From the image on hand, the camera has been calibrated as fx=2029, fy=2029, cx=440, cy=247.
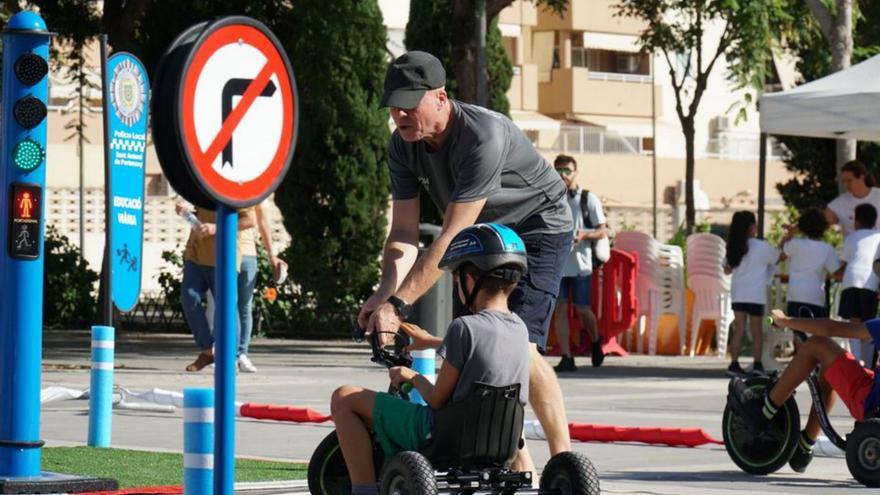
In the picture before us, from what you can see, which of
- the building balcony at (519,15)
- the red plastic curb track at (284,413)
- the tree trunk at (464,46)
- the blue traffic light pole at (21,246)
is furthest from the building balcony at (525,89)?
the blue traffic light pole at (21,246)

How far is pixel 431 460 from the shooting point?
23.1 ft

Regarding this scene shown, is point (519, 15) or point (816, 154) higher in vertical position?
point (519, 15)

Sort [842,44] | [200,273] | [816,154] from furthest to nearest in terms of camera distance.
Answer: [816,154] → [842,44] → [200,273]

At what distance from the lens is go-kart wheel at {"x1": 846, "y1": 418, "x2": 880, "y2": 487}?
30.9 ft

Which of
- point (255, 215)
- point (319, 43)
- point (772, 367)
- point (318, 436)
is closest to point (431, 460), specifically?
point (318, 436)

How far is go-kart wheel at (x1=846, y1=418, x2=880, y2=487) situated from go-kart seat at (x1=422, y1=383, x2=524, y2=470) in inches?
117

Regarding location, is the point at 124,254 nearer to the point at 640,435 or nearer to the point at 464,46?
the point at 640,435

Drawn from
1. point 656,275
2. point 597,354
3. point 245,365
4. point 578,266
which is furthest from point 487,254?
point 656,275

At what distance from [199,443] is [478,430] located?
0.99 metres

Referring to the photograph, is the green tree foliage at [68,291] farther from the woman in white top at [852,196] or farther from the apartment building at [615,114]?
the apartment building at [615,114]

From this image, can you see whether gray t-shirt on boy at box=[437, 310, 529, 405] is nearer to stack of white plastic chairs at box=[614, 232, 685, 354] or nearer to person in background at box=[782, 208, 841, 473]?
person in background at box=[782, 208, 841, 473]

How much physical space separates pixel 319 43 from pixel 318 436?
13.0 m

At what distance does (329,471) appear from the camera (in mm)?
7527

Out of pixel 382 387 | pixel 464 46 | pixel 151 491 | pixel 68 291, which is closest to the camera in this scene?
pixel 151 491
